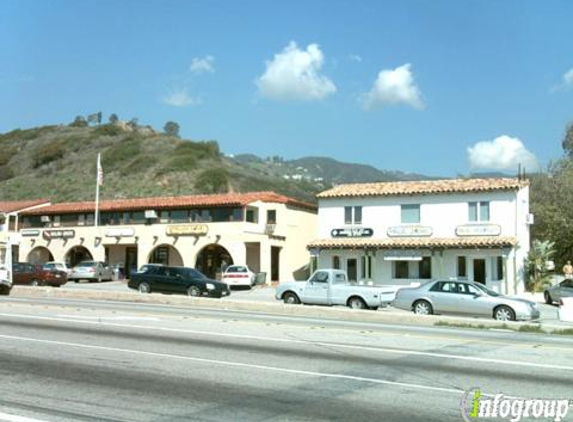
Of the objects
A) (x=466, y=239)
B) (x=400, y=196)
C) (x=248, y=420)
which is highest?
(x=400, y=196)

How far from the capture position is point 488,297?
72.6 ft

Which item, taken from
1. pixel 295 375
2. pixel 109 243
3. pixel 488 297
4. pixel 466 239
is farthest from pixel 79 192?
pixel 295 375

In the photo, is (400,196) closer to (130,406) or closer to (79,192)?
(130,406)

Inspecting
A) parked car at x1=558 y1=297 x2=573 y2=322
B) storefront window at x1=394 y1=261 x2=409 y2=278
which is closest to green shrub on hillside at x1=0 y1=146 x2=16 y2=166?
storefront window at x1=394 y1=261 x2=409 y2=278

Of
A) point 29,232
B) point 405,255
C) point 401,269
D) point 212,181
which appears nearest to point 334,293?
point 405,255

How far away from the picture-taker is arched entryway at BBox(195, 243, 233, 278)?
163 ft

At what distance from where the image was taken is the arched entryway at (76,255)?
54.8 m

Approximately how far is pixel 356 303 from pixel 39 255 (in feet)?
129

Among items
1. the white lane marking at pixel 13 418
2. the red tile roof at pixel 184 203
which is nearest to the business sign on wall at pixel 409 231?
the red tile roof at pixel 184 203

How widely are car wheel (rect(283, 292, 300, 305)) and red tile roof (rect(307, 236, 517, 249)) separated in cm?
1529

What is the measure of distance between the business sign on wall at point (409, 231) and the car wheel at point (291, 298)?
54.1 feet

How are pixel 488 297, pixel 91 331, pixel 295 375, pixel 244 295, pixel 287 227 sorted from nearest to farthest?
1. pixel 295 375
2. pixel 91 331
3. pixel 488 297
4. pixel 244 295
5. pixel 287 227

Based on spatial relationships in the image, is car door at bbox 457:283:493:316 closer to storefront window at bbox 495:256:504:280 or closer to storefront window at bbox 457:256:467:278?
storefront window at bbox 495:256:504:280

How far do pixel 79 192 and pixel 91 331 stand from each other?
69825 mm
